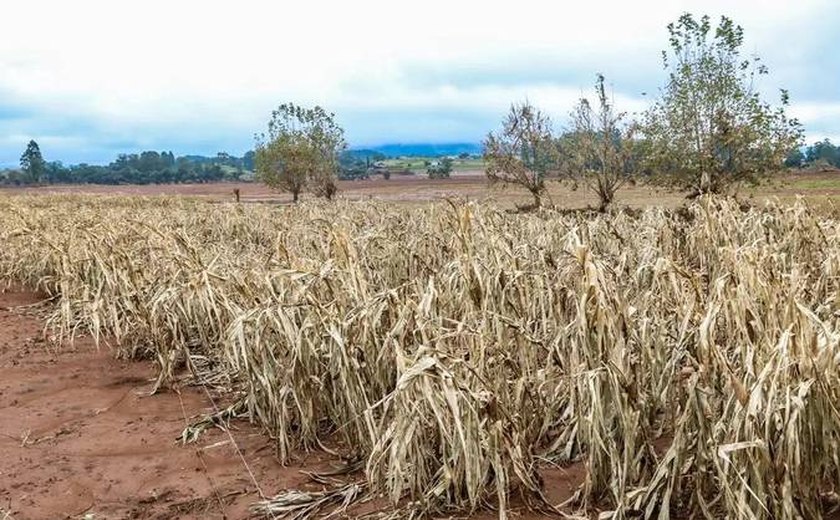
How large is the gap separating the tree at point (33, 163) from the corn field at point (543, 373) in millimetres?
95121

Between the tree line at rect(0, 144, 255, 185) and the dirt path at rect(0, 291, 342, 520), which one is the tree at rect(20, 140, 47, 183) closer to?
the tree line at rect(0, 144, 255, 185)

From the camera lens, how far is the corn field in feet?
9.38

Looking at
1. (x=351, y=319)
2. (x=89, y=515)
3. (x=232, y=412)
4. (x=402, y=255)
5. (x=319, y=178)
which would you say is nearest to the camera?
(x=89, y=515)

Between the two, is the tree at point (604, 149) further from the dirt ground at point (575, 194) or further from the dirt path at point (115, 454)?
the dirt path at point (115, 454)

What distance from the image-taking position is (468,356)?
13.0 ft

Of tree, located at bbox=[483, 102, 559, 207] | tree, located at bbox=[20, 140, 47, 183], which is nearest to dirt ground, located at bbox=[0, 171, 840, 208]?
tree, located at bbox=[483, 102, 559, 207]

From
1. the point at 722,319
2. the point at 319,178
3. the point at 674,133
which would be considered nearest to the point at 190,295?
the point at 722,319

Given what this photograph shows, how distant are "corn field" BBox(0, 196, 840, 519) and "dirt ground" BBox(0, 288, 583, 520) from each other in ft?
0.67

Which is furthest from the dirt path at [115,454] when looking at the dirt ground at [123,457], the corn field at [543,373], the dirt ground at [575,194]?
the dirt ground at [575,194]

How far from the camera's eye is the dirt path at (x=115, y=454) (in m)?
3.90

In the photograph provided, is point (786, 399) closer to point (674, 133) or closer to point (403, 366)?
point (403, 366)

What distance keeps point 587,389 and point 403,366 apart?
33.9 inches

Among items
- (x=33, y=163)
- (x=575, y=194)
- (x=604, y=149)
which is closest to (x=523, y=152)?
(x=604, y=149)

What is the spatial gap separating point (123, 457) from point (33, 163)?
97.0 meters
